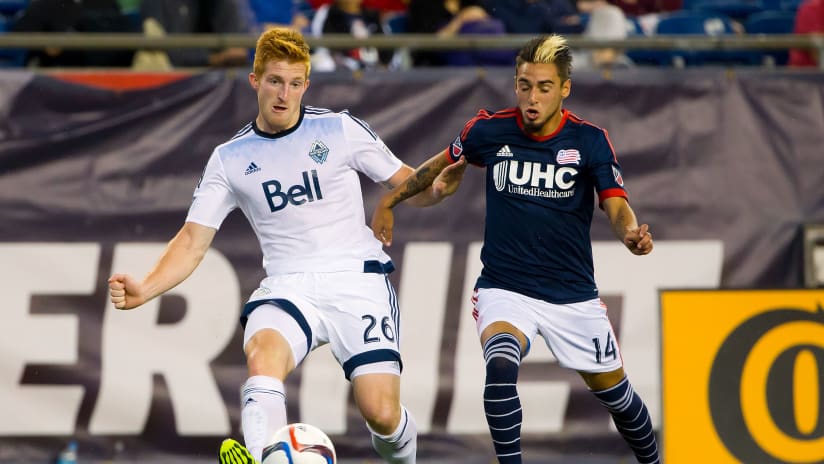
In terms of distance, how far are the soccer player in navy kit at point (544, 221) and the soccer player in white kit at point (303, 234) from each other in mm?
289

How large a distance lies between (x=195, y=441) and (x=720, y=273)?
388 centimetres

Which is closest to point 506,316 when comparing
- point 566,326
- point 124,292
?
point 566,326

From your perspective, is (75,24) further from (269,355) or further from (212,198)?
(269,355)

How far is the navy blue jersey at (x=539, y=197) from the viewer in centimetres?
715

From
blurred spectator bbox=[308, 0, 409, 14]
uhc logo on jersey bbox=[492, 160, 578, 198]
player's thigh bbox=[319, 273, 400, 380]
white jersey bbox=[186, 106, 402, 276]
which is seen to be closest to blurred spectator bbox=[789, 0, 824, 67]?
blurred spectator bbox=[308, 0, 409, 14]

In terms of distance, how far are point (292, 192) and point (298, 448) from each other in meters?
1.36

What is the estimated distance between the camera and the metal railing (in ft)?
30.8

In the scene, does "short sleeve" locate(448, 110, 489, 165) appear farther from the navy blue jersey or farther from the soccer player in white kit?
the soccer player in white kit

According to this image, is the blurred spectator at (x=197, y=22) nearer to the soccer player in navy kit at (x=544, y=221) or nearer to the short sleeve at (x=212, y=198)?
the short sleeve at (x=212, y=198)

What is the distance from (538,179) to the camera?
716 centimetres

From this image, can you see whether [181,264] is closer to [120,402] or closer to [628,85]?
[120,402]

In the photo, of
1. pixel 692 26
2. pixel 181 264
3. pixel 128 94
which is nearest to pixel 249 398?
pixel 181 264

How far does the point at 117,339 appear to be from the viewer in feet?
31.4

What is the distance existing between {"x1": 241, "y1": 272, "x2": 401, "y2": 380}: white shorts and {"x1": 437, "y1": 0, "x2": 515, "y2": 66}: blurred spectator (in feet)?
→ 12.7
